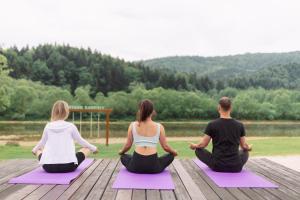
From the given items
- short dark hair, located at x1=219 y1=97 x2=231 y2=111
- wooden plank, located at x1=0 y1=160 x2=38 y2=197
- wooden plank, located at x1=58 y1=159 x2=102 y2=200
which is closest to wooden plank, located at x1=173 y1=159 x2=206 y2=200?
short dark hair, located at x1=219 y1=97 x2=231 y2=111

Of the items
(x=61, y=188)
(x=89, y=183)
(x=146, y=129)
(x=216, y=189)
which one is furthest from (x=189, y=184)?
(x=61, y=188)

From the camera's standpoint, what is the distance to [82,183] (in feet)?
18.8

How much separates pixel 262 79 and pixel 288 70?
10.1 metres

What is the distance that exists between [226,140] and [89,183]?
2284 millimetres

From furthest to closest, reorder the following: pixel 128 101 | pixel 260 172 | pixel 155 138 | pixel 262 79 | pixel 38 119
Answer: pixel 262 79 → pixel 128 101 → pixel 38 119 → pixel 260 172 → pixel 155 138

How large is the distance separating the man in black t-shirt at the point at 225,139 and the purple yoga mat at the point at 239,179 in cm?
15

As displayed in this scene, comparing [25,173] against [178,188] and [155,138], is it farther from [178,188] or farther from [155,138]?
[178,188]

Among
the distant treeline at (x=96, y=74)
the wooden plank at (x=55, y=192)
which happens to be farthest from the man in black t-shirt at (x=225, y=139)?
the distant treeline at (x=96, y=74)

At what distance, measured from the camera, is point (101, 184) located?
5.70 metres

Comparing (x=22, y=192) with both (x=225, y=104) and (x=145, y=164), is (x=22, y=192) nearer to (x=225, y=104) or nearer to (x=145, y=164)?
(x=145, y=164)

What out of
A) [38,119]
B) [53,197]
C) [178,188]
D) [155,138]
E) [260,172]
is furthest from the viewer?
[38,119]

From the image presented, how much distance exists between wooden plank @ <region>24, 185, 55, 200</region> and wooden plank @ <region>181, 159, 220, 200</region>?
203 cm

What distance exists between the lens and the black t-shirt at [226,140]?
21.3 ft

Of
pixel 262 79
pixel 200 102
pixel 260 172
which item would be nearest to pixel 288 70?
pixel 262 79
